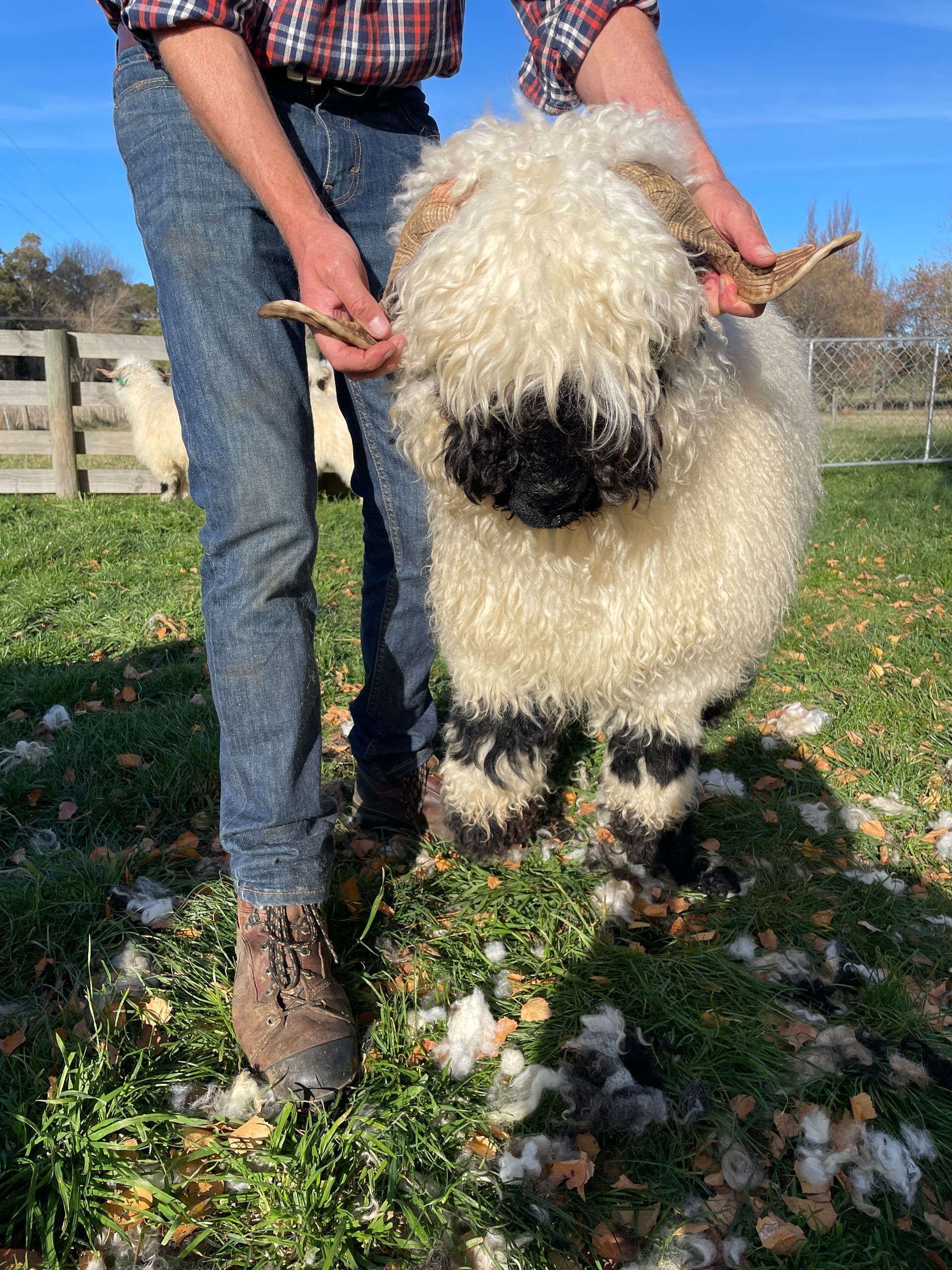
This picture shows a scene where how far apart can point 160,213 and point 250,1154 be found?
213 cm

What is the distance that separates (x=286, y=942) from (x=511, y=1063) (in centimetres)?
63

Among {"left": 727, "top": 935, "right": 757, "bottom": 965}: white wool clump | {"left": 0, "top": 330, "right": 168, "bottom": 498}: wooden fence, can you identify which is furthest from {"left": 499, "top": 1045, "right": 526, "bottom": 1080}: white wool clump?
{"left": 0, "top": 330, "right": 168, "bottom": 498}: wooden fence

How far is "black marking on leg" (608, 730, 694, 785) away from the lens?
2.75m

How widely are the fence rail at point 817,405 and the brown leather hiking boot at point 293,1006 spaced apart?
4.05 m

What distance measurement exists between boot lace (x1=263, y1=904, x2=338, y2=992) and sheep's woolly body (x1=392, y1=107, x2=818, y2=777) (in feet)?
2.71

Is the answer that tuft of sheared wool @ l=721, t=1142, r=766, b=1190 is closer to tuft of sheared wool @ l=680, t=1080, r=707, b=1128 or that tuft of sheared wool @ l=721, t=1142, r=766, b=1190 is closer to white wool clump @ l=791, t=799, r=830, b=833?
tuft of sheared wool @ l=680, t=1080, r=707, b=1128

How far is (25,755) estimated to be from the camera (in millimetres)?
3400

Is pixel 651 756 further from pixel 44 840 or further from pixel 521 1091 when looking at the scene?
pixel 44 840

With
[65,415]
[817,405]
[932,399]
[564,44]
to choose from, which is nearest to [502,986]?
[564,44]

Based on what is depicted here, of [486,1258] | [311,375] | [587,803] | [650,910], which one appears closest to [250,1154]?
[486,1258]

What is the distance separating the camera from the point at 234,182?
1.98 m

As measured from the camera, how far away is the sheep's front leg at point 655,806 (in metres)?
2.76

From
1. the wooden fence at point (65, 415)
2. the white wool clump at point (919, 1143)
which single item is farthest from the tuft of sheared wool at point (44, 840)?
the wooden fence at point (65, 415)

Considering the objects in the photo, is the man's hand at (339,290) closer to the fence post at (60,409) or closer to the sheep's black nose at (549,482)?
the sheep's black nose at (549,482)
